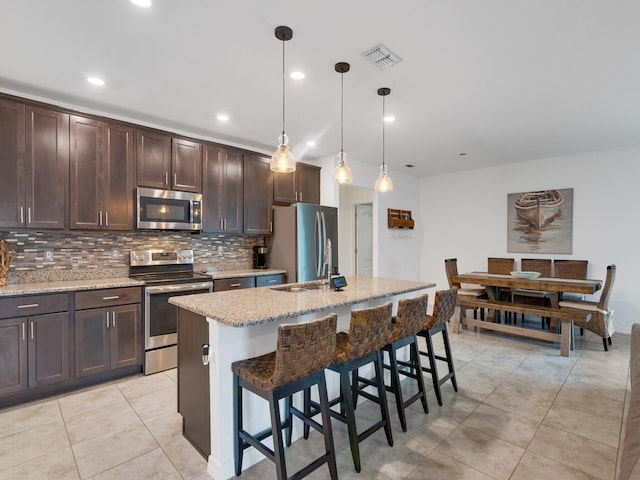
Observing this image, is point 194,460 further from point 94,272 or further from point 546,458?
point 94,272

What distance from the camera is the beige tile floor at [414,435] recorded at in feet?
6.23

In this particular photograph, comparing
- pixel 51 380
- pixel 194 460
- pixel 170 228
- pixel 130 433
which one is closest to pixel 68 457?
pixel 130 433

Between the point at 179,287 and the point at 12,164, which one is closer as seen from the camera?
the point at 12,164

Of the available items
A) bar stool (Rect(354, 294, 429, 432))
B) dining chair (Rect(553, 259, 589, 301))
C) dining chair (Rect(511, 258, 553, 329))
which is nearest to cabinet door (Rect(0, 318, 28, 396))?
bar stool (Rect(354, 294, 429, 432))

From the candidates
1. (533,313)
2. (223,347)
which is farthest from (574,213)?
(223,347)

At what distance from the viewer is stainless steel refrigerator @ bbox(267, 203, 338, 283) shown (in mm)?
4352

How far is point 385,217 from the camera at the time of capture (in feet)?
19.5

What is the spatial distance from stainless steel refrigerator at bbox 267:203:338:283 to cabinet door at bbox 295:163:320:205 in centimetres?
47

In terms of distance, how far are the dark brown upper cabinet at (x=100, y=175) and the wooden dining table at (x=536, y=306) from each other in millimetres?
4318

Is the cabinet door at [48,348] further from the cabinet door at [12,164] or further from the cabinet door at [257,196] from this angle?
the cabinet door at [257,196]

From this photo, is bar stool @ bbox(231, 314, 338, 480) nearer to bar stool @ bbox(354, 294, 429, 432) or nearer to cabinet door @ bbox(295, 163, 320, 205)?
bar stool @ bbox(354, 294, 429, 432)

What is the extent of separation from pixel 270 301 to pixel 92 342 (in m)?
2.01

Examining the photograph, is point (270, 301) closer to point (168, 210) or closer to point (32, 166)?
point (168, 210)

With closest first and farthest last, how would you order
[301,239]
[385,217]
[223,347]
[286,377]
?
1. [286,377]
2. [223,347]
3. [301,239]
4. [385,217]
